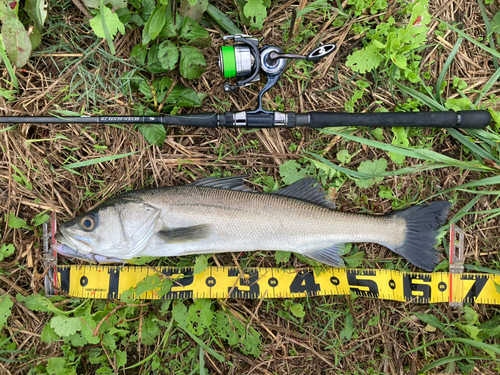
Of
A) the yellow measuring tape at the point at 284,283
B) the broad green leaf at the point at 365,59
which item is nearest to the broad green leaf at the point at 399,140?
the broad green leaf at the point at 365,59

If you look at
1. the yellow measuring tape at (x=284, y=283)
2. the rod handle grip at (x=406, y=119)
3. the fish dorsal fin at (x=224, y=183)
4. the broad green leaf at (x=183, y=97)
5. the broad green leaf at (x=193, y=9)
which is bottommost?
the yellow measuring tape at (x=284, y=283)

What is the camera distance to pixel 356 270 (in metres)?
3.52

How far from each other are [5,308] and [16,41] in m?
2.65

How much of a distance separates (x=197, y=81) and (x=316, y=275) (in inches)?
96.7

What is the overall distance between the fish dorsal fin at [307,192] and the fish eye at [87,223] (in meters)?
1.86

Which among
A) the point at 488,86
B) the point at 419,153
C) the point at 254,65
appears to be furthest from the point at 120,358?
the point at 488,86

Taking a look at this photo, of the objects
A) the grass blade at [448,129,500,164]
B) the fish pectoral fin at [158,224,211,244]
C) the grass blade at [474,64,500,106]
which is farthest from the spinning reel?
the grass blade at [474,64,500,106]

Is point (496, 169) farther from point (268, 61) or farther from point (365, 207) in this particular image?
point (268, 61)

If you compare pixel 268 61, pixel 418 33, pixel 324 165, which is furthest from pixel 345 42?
pixel 324 165

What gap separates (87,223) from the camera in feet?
9.79

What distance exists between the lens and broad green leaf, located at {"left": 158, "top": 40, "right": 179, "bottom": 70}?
10.3ft

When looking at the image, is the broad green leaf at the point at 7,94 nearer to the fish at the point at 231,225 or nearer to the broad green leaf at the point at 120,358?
the fish at the point at 231,225

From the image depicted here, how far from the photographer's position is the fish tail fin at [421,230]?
11.0ft

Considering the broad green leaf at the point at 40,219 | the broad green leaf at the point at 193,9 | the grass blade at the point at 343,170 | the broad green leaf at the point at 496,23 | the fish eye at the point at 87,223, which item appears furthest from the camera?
the broad green leaf at the point at 496,23
